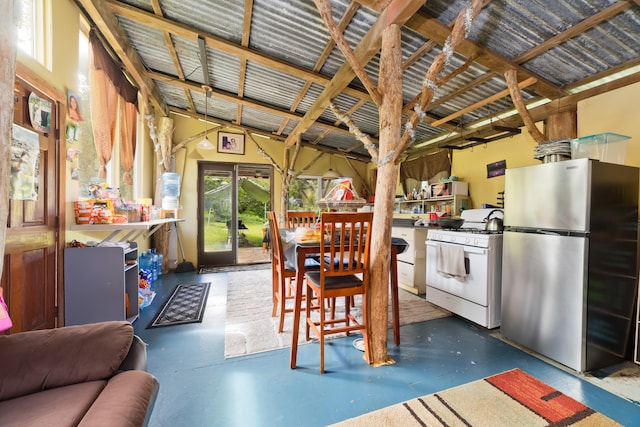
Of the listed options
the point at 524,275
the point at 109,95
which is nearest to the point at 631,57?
the point at 524,275

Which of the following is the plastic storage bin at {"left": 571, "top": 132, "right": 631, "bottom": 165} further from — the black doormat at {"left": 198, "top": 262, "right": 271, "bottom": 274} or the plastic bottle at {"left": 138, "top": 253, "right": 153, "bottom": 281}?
the plastic bottle at {"left": 138, "top": 253, "right": 153, "bottom": 281}

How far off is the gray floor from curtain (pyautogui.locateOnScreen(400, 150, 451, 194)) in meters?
3.05

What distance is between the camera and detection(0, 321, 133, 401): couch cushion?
1004mm

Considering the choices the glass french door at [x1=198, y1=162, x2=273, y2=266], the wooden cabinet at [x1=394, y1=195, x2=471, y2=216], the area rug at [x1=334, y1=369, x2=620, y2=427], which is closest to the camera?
the area rug at [x1=334, y1=369, x2=620, y2=427]

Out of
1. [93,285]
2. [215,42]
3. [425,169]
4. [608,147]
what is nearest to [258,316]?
[93,285]

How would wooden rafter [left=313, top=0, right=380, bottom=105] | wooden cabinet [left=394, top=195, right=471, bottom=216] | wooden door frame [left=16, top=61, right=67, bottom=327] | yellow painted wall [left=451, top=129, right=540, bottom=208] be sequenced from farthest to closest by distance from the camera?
wooden cabinet [left=394, top=195, right=471, bottom=216]
yellow painted wall [left=451, top=129, right=540, bottom=208]
wooden door frame [left=16, top=61, right=67, bottom=327]
wooden rafter [left=313, top=0, right=380, bottom=105]

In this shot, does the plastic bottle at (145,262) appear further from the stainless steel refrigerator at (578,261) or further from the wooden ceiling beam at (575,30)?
the wooden ceiling beam at (575,30)

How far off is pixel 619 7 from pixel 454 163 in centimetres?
291

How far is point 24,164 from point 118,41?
2018mm

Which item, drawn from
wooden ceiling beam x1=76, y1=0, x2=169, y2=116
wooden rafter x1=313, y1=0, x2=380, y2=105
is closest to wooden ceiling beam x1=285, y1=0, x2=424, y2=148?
wooden rafter x1=313, y1=0, x2=380, y2=105

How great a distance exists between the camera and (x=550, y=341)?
2.05m

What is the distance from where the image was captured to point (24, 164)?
1712mm

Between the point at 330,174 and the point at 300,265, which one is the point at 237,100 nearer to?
the point at 330,174

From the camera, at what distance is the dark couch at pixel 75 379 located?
0.88 meters
